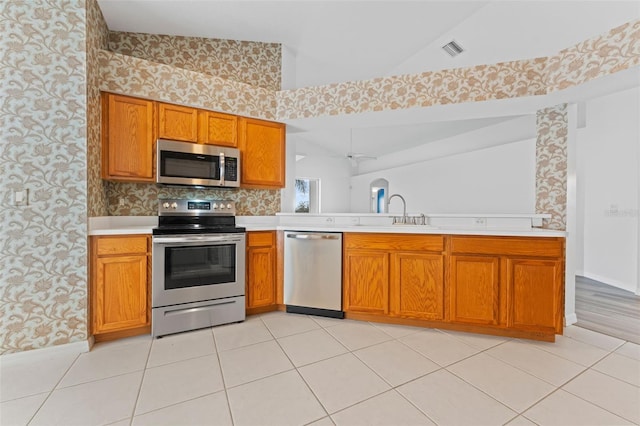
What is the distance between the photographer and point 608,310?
3078mm

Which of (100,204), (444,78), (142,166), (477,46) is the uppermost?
(477,46)

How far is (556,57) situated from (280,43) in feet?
9.34

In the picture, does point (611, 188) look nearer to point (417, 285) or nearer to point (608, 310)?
point (608, 310)

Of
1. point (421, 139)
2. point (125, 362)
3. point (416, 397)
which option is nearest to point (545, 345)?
point (416, 397)

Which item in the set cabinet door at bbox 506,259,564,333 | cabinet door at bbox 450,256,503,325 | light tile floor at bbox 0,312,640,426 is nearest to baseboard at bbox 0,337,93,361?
light tile floor at bbox 0,312,640,426

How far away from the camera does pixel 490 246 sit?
2.35 m

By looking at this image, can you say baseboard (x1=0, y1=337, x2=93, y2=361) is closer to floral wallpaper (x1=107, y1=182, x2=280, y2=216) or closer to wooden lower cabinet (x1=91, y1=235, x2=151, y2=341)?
wooden lower cabinet (x1=91, y1=235, x2=151, y2=341)

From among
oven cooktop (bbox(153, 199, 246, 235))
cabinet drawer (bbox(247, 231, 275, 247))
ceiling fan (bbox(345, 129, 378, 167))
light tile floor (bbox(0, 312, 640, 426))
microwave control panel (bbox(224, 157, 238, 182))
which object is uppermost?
ceiling fan (bbox(345, 129, 378, 167))

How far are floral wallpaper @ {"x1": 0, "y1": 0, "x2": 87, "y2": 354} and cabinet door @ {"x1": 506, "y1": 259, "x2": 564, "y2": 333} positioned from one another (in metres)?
3.38

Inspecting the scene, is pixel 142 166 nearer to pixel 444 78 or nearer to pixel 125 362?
pixel 125 362

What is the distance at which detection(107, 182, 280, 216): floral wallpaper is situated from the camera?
9.05 feet

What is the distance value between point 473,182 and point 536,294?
Result: 11.6ft

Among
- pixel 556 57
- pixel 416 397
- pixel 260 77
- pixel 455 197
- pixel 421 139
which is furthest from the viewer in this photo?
pixel 421 139

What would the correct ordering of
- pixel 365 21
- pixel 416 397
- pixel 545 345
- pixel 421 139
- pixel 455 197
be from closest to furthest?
1. pixel 416 397
2. pixel 545 345
3. pixel 365 21
4. pixel 455 197
5. pixel 421 139
